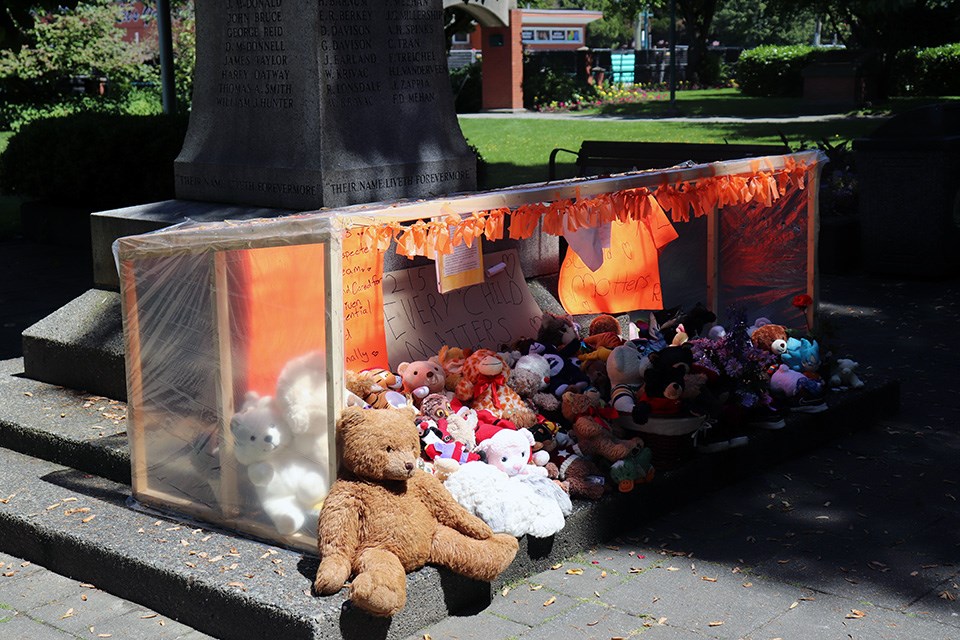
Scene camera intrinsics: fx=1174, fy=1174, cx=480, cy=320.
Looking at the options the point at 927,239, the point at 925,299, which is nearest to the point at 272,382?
the point at 925,299

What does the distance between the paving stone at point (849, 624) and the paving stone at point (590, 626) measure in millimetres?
413

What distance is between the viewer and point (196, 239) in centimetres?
434

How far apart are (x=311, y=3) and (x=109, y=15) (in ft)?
87.1

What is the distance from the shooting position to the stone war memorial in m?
4.14

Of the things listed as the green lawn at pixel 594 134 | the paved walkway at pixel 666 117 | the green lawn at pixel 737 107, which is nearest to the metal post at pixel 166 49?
the green lawn at pixel 594 134

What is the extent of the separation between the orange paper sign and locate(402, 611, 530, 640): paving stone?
2.44m

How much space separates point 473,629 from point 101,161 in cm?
968

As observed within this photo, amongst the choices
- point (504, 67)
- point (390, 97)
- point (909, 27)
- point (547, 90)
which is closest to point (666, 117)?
point (504, 67)

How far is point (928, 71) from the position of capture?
3166 cm

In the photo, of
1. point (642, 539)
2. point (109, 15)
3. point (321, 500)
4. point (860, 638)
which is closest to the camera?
point (860, 638)

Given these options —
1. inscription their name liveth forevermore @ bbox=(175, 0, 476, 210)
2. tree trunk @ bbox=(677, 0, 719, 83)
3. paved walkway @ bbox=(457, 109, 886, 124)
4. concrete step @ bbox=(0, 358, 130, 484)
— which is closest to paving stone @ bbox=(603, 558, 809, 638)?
concrete step @ bbox=(0, 358, 130, 484)

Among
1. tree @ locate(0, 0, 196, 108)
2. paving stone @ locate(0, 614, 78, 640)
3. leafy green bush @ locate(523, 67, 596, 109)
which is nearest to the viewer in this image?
paving stone @ locate(0, 614, 78, 640)

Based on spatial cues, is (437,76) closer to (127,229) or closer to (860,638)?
(127,229)

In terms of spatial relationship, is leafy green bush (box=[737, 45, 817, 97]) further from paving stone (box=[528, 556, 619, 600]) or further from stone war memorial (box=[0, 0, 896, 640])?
paving stone (box=[528, 556, 619, 600])
